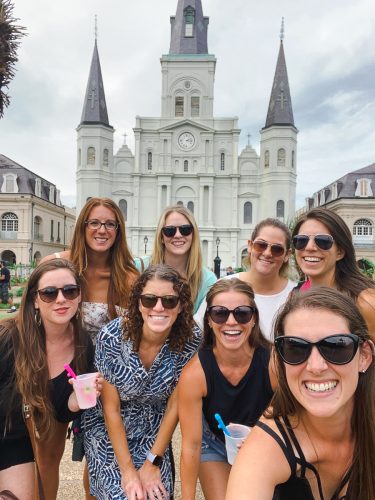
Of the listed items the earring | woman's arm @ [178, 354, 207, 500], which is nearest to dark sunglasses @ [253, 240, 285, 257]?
woman's arm @ [178, 354, 207, 500]

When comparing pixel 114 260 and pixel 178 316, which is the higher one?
pixel 114 260

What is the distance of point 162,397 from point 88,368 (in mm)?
556

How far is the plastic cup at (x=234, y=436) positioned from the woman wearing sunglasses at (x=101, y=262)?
4.09 feet

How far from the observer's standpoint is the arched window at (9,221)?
129 ft

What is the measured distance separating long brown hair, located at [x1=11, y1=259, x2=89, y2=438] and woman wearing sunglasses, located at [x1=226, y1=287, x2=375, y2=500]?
1.42m

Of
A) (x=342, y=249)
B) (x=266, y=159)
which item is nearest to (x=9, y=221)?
(x=266, y=159)

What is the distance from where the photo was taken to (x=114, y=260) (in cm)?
339

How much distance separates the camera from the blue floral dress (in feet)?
8.32

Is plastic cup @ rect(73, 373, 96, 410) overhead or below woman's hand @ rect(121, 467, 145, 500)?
overhead

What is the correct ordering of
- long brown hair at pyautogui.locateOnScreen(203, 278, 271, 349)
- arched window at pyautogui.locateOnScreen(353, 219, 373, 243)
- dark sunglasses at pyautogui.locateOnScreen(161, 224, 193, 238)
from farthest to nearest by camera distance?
arched window at pyautogui.locateOnScreen(353, 219, 373, 243), dark sunglasses at pyautogui.locateOnScreen(161, 224, 193, 238), long brown hair at pyautogui.locateOnScreen(203, 278, 271, 349)

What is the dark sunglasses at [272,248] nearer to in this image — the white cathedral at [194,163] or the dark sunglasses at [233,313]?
the dark sunglasses at [233,313]

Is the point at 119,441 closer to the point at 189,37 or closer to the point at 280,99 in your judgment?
the point at 280,99

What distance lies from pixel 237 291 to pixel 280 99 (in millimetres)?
46640

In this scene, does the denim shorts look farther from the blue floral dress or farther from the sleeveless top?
the sleeveless top
